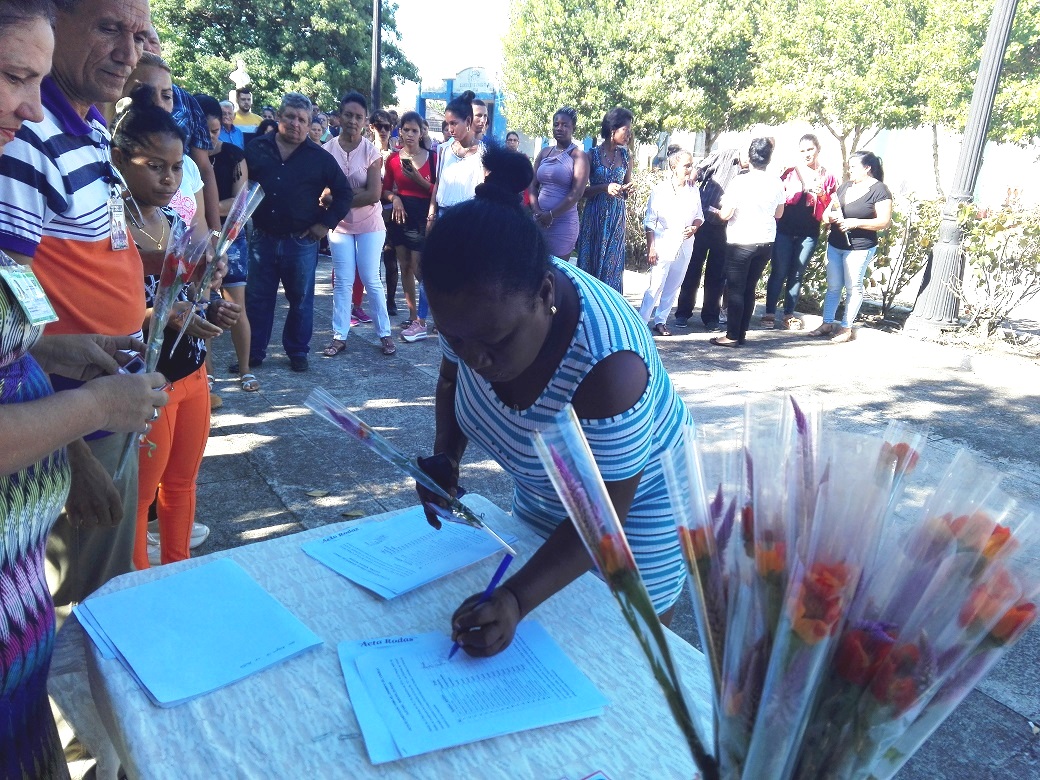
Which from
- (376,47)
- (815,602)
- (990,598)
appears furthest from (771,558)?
(376,47)

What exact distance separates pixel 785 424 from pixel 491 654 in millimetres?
739

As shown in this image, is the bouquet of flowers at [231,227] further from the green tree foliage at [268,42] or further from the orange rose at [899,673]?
the green tree foliage at [268,42]

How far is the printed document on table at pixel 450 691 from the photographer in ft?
3.79

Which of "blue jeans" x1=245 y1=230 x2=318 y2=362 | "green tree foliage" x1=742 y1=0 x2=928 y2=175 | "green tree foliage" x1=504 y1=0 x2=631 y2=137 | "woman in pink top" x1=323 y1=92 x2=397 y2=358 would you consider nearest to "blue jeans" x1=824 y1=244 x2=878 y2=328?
"woman in pink top" x1=323 y1=92 x2=397 y2=358

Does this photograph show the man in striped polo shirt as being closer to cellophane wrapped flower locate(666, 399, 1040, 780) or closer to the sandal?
cellophane wrapped flower locate(666, 399, 1040, 780)

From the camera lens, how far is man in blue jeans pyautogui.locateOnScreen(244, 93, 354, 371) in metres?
5.19

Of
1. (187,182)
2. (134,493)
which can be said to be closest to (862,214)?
(187,182)

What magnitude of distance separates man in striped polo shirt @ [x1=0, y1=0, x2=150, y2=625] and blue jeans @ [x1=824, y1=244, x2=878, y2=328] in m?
6.75

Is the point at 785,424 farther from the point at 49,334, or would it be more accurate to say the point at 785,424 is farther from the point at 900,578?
the point at 49,334

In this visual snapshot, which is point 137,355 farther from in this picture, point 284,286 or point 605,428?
point 284,286

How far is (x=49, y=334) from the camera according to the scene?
5.85 feet

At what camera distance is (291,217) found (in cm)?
523

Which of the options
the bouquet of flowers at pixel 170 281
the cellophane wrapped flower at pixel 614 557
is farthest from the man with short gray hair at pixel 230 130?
the cellophane wrapped flower at pixel 614 557

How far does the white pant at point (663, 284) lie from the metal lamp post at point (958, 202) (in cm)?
257
